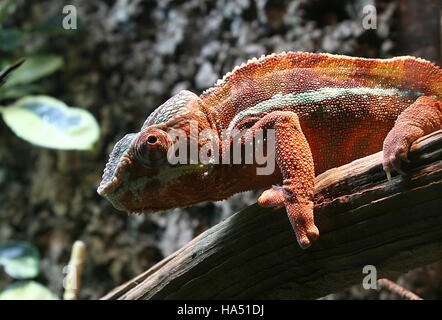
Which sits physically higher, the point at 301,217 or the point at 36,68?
the point at 36,68

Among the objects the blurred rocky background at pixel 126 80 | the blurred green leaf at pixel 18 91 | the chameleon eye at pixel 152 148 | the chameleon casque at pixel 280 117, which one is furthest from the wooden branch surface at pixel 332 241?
the blurred green leaf at pixel 18 91

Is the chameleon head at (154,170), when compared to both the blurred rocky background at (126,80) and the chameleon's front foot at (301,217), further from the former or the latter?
the blurred rocky background at (126,80)

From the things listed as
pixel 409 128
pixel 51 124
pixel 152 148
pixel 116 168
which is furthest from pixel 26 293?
pixel 409 128

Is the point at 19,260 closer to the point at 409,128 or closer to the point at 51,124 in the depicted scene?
the point at 51,124

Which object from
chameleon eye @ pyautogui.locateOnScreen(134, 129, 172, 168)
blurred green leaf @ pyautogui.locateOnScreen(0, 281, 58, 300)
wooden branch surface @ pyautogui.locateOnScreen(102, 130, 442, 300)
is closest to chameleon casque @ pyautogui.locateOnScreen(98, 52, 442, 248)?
chameleon eye @ pyautogui.locateOnScreen(134, 129, 172, 168)

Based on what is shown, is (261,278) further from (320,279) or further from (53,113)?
(53,113)
